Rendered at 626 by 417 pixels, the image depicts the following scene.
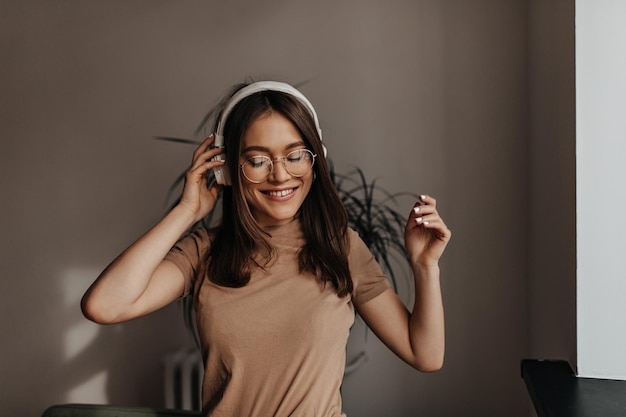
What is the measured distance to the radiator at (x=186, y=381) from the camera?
243cm

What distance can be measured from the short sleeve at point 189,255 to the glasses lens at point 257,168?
0.85 ft

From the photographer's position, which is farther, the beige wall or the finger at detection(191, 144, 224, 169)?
the beige wall

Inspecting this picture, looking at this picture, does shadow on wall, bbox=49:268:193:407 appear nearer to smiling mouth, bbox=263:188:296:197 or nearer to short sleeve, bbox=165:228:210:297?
short sleeve, bbox=165:228:210:297

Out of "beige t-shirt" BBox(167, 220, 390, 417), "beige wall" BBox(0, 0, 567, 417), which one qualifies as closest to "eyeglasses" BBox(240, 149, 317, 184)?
"beige t-shirt" BBox(167, 220, 390, 417)

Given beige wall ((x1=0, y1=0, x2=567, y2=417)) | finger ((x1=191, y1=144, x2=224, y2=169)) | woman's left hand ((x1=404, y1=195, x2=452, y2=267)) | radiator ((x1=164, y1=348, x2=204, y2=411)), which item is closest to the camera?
woman's left hand ((x1=404, y1=195, x2=452, y2=267))

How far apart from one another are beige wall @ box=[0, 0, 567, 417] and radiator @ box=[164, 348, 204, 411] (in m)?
0.05

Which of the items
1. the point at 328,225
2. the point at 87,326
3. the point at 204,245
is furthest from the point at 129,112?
the point at 328,225

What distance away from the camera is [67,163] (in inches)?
100

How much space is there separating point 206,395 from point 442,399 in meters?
0.99

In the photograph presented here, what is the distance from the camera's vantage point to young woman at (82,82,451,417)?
58.0 inches

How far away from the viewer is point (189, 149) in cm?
243

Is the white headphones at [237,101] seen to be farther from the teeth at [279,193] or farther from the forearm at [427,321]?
the forearm at [427,321]
